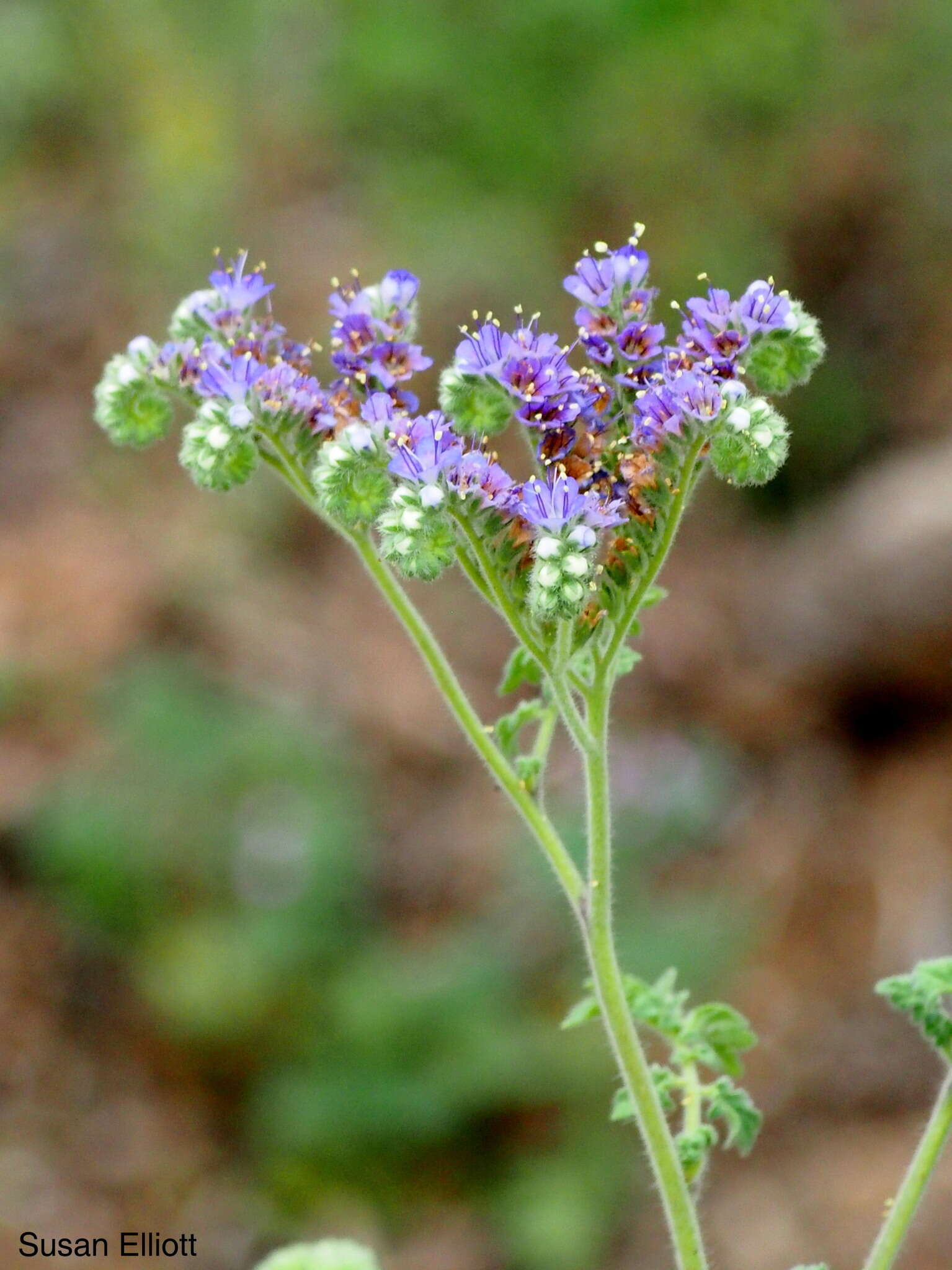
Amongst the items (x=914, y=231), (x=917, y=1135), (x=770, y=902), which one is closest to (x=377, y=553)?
(x=917, y=1135)

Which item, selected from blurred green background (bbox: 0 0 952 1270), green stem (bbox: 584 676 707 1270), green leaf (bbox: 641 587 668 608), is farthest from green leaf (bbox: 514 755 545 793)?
blurred green background (bbox: 0 0 952 1270)

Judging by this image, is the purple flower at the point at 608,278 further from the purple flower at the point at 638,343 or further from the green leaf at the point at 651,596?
the green leaf at the point at 651,596

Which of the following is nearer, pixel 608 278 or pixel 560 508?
pixel 560 508

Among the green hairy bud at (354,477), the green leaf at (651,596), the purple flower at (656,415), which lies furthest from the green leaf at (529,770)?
the purple flower at (656,415)

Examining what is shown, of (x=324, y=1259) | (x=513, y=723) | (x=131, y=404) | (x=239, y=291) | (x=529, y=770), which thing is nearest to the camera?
(x=324, y=1259)

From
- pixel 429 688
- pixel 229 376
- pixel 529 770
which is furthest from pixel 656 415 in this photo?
pixel 429 688

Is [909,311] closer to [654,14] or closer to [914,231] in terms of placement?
[914,231]

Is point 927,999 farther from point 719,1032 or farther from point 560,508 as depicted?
point 560,508
